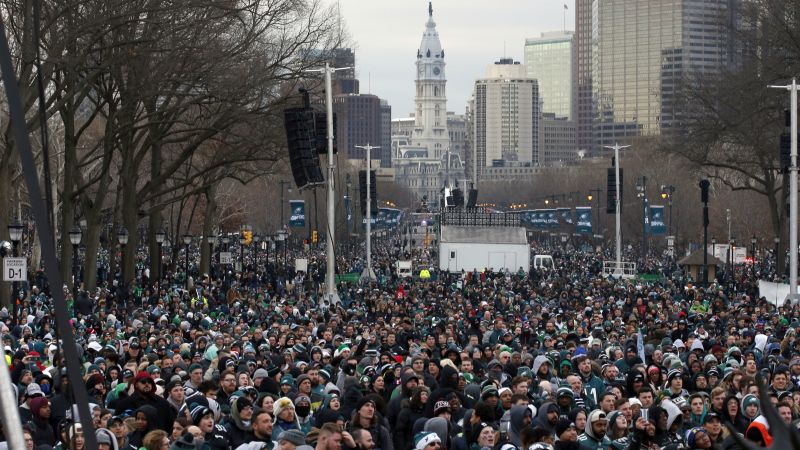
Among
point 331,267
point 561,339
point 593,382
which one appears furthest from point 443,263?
point 593,382

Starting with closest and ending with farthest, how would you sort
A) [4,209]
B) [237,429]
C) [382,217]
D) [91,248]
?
[237,429], [4,209], [91,248], [382,217]

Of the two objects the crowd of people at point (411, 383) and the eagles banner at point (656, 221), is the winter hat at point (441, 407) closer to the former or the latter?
the crowd of people at point (411, 383)

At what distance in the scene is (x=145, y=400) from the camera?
14.7 metres

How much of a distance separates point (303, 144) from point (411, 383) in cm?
2155

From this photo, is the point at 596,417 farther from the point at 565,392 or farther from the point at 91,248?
the point at 91,248

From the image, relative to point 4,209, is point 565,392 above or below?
below

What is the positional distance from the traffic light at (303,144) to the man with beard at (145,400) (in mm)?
21025

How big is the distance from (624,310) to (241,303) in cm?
989

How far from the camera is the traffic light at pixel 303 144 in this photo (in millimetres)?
35844

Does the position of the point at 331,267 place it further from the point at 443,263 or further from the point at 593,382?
the point at 443,263

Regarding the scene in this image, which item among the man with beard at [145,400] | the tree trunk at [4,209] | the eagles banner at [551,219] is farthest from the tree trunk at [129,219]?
the eagles banner at [551,219]

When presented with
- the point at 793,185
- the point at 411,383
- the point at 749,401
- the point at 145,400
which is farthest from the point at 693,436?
the point at 793,185

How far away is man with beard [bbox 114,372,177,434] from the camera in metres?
14.5

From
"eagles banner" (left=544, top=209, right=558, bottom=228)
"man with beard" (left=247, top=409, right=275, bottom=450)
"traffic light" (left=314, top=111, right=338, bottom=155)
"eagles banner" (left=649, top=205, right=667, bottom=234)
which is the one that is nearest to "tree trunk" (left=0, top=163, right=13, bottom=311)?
"traffic light" (left=314, top=111, right=338, bottom=155)
